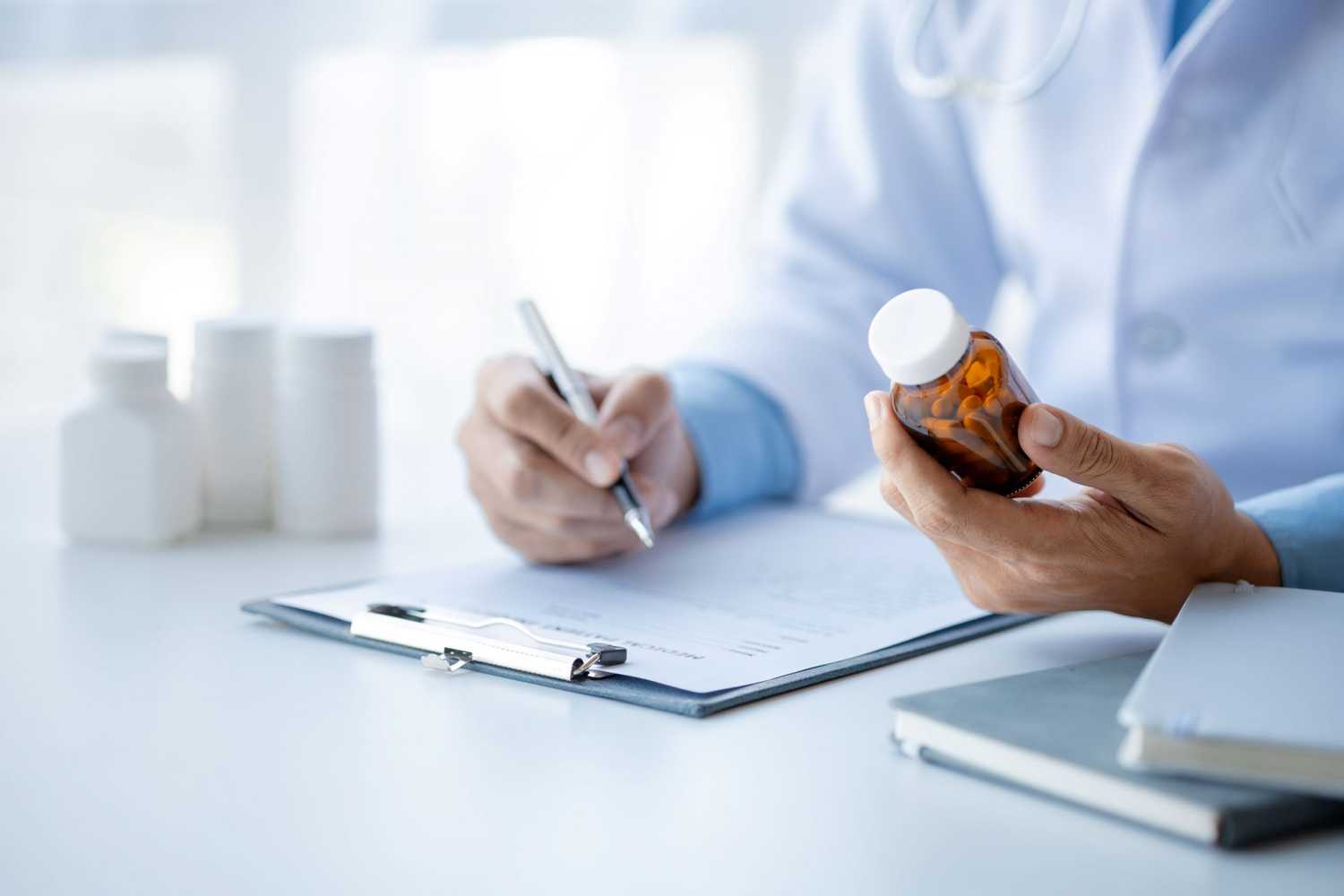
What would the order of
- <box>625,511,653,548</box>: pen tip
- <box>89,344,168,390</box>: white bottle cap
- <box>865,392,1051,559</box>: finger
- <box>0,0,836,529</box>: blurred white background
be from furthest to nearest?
<box>0,0,836,529</box>: blurred white background, <box>89,344,168,390</box>: white bottle cap, <box>625,511,653,548</box>: pen tip, <box>865,392,1051,559</box>: finger

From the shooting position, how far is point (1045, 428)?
1.81ft

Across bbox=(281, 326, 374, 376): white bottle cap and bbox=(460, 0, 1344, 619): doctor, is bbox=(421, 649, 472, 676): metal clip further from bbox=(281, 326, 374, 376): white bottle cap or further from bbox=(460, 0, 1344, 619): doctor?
bbox=(281, 326, 374, 376): white bottle cap

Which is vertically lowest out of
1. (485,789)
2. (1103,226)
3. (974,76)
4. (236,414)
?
(485,789)

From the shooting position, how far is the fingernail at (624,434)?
86 cm

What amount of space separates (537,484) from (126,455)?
311 mm

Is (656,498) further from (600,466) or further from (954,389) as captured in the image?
(954,389)

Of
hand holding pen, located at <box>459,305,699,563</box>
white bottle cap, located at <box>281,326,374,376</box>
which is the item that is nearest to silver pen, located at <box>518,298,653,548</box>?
hand holding pen, located at <box>459,305,699,563</box>

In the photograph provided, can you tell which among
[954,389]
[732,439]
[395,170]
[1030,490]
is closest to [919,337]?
[954,389]

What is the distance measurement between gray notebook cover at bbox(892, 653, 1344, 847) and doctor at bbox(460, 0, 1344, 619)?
0.07 metres

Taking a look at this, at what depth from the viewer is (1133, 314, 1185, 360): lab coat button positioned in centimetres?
94

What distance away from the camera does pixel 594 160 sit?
1547mm

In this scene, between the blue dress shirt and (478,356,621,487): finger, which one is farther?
the blue dress shirt

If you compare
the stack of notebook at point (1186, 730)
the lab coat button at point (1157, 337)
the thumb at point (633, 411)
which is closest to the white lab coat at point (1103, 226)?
the lab coat button at point (1157, 337)

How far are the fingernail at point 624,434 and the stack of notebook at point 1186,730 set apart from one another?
1.15 feet
